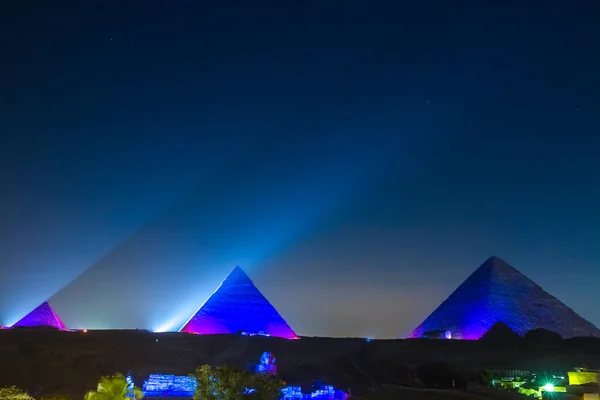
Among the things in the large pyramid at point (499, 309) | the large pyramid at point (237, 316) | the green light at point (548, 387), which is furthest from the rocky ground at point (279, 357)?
the green light at point (548, 387)

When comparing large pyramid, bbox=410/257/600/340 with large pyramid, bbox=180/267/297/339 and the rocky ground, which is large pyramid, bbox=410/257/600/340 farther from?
large pyramid, bbox=180/267/297/339

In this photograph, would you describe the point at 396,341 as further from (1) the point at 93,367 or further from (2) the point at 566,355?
(1) the point at 93,367

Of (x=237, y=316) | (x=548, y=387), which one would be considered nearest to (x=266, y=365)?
(x=237, y=316)

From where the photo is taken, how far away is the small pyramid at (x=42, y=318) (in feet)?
157

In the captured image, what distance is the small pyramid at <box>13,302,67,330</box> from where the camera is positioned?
157 ft

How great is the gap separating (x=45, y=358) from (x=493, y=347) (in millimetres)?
29073

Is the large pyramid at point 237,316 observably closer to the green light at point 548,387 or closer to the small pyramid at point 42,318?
the small pyramid at point 42,318

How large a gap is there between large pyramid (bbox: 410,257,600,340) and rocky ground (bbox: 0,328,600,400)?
2.72m

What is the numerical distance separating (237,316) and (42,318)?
15169 mm

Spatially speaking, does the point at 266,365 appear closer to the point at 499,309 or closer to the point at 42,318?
the point at 499,309

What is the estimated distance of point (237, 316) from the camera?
48844 millimetres

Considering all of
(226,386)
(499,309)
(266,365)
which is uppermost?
(499,309)

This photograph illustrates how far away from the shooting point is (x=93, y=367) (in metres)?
36.7

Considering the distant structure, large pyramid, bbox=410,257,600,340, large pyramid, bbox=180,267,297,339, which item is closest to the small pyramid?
large pyramid, bbox=180,267,297,339
